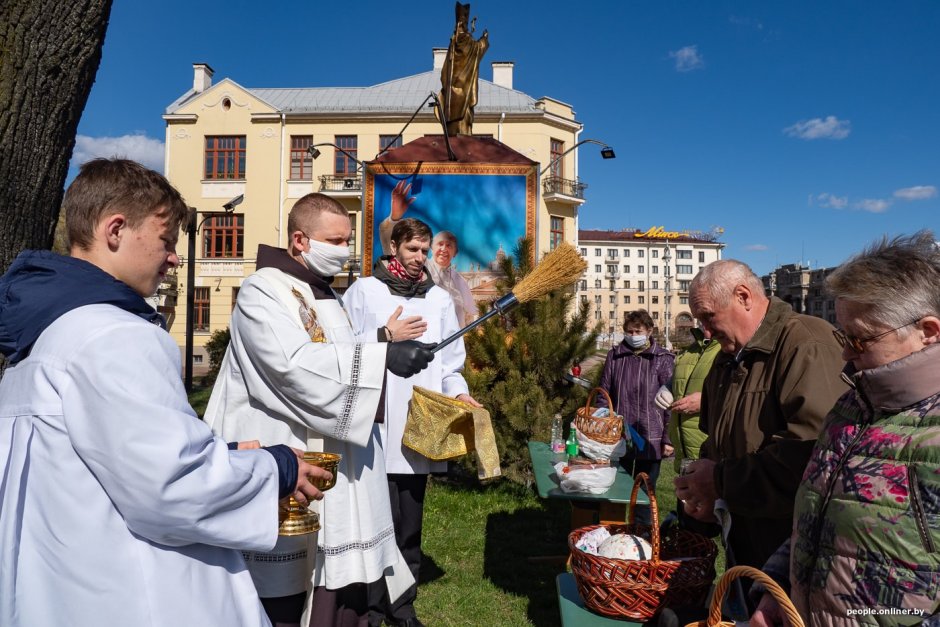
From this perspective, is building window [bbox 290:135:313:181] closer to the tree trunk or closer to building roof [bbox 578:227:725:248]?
A: the tree trunk

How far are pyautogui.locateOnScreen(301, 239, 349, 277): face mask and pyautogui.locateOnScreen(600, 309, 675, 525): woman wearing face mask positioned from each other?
3.41 m

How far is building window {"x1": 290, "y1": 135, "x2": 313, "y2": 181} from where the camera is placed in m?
31.0

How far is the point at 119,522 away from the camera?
4.42 feet

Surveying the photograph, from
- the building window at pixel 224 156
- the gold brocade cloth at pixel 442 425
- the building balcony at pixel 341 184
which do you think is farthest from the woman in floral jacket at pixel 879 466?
the building window at pixel 224 156

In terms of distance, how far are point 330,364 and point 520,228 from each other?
19.3ft

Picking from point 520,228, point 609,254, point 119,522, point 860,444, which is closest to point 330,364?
point 119,522

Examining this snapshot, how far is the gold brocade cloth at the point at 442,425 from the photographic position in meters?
3.44

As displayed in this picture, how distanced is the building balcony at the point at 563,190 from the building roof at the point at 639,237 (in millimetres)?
66256

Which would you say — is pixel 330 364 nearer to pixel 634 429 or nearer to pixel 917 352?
pixel 917 352

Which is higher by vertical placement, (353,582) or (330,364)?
(330,364)

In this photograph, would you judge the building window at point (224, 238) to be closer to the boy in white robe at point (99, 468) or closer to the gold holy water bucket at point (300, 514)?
the gold holy water bucket at point (300, 514)

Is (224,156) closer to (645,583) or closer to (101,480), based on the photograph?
(645,583)

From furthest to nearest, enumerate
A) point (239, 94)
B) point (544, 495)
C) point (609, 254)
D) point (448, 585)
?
point (609, 254) < point (239, 94) < point (448, 585) < point (544, 495)

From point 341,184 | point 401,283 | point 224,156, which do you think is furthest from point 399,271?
point 224,156
